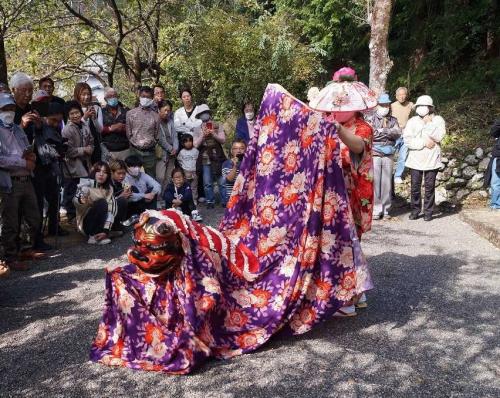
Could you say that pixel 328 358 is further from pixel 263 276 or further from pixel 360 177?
pixel 360 177

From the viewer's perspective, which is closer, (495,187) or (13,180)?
(13,180)

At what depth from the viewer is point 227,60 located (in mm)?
14664

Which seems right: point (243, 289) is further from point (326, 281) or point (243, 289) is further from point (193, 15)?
point (193, 15)

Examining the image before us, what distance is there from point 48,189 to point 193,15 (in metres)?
9.75

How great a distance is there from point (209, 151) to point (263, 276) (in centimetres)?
539

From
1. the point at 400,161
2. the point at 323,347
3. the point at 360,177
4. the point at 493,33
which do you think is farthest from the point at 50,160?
the point at 493,33

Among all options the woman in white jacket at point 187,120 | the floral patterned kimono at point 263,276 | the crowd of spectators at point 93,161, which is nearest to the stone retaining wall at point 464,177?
the crowd of spectators at point 93,161

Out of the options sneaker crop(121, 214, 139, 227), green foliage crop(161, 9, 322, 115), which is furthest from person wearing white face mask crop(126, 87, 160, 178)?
green foliage crop(161, 9, 322, 115)

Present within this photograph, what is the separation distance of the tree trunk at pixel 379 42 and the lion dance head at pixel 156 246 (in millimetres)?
7178

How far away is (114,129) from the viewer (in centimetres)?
751

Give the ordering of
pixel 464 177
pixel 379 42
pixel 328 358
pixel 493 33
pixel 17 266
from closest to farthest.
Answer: pixel 328 358, pixel 17 266, pixel 464 177, pixel 379 42, pixel 493 33

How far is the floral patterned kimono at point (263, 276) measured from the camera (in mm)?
3279

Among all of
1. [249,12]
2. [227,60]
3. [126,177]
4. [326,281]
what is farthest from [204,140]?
[249,12]

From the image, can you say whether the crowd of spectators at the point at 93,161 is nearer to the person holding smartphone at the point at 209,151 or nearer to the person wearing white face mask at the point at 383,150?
the person holding smartphone at the point at 209,151
